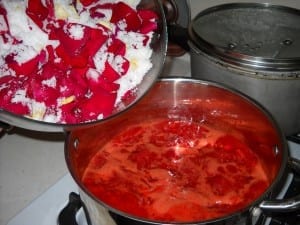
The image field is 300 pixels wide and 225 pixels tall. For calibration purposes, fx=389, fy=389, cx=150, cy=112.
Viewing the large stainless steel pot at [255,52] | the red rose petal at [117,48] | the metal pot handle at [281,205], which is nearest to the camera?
the metal pot handle at [281,205]

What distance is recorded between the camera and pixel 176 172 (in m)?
Result: 0.70

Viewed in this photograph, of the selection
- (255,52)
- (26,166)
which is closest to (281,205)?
(255,52)

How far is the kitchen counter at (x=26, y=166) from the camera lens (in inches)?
27.7

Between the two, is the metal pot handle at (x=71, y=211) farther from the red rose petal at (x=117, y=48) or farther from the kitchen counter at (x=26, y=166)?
the red rose petal at (x=117, y=48)

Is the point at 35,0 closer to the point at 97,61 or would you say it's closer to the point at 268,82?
the point at 97,61

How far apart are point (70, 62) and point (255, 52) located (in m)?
0.36

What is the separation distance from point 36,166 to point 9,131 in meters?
0.14

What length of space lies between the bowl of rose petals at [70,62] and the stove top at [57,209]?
0.18 metres

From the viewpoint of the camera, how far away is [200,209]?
0.60 m

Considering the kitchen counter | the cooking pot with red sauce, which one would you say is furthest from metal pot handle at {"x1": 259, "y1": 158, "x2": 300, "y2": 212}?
the kitchen counter

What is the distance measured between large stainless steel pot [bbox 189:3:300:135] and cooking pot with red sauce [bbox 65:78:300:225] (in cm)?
5

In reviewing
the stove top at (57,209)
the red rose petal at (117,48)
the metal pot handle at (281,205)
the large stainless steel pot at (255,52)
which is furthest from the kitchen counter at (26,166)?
the metal pot handle at (281,205)

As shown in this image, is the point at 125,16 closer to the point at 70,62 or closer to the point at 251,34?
the point at 70,62

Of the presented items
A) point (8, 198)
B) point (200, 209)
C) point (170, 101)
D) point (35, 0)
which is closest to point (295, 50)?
point (170, 101)
